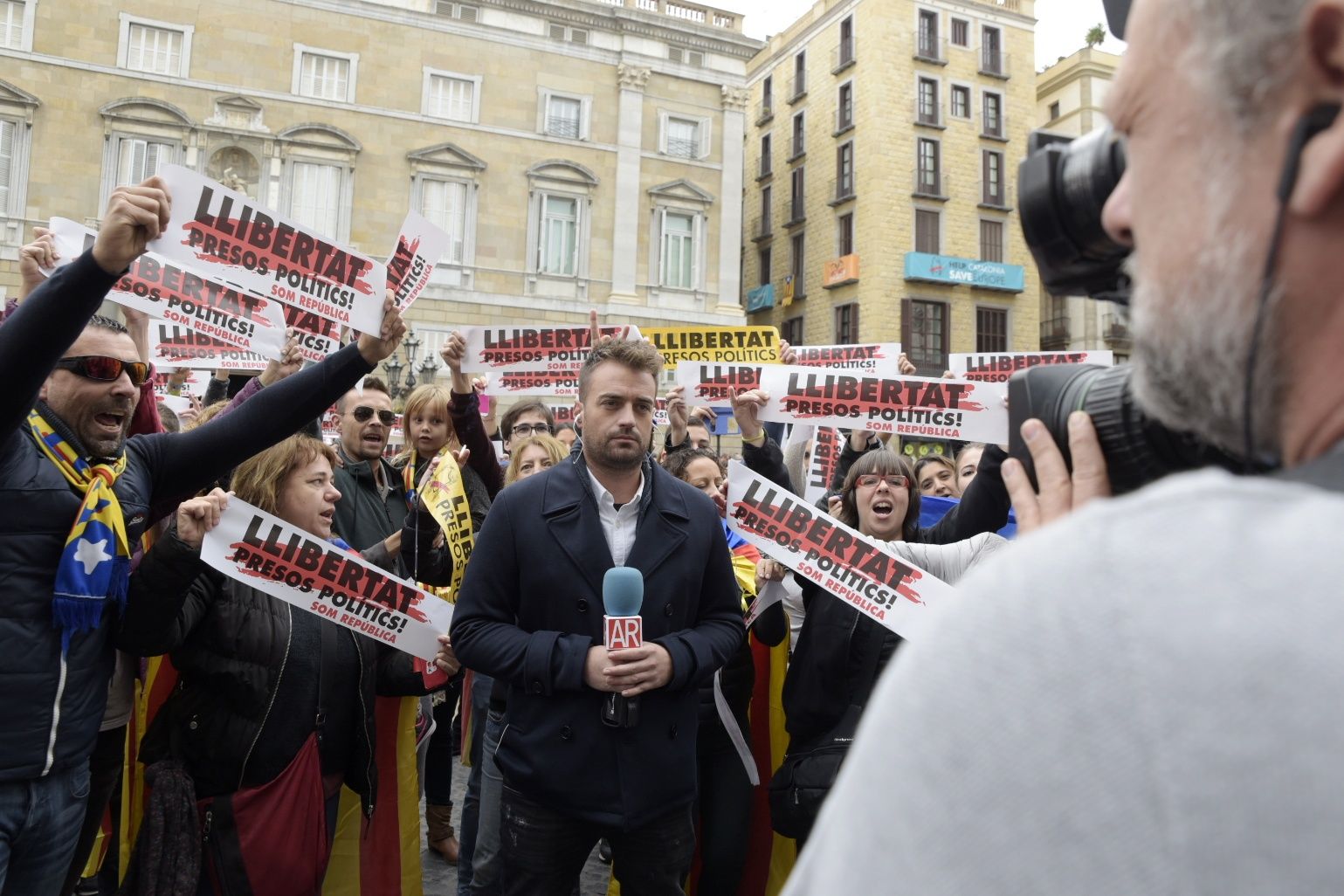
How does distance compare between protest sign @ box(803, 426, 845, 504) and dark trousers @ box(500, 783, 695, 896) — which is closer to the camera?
dark trousers @ box(500, 783, 695, 896)

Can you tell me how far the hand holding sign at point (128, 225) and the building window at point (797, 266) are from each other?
1284 inches

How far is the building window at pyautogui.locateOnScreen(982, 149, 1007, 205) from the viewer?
32812mm

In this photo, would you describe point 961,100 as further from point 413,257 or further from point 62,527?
point 62,527

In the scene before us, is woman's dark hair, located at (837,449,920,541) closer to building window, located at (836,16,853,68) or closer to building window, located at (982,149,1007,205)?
building window, located at (982,149,1007,205)

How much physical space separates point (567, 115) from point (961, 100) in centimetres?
1474

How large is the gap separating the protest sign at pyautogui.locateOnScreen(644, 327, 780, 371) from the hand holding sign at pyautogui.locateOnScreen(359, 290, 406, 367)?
2860 mm

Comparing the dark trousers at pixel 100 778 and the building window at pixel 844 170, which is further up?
the building window at pixel 844 170

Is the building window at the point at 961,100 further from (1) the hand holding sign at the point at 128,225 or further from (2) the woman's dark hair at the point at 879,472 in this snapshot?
(1) the hand holding sign at the point at 128,225

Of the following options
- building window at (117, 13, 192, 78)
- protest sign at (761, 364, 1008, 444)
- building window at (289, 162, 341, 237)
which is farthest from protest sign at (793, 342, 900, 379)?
building window at (117, 13, 192, 78)

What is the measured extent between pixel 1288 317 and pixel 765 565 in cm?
320

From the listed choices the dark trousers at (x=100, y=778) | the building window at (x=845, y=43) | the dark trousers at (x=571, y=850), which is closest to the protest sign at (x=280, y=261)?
the dark trousers at (x=100, y=778)

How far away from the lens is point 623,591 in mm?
2777

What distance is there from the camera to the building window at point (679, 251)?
89.7 ft

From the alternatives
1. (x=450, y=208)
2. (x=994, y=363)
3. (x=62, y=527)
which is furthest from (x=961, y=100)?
(x=62, y=527)
